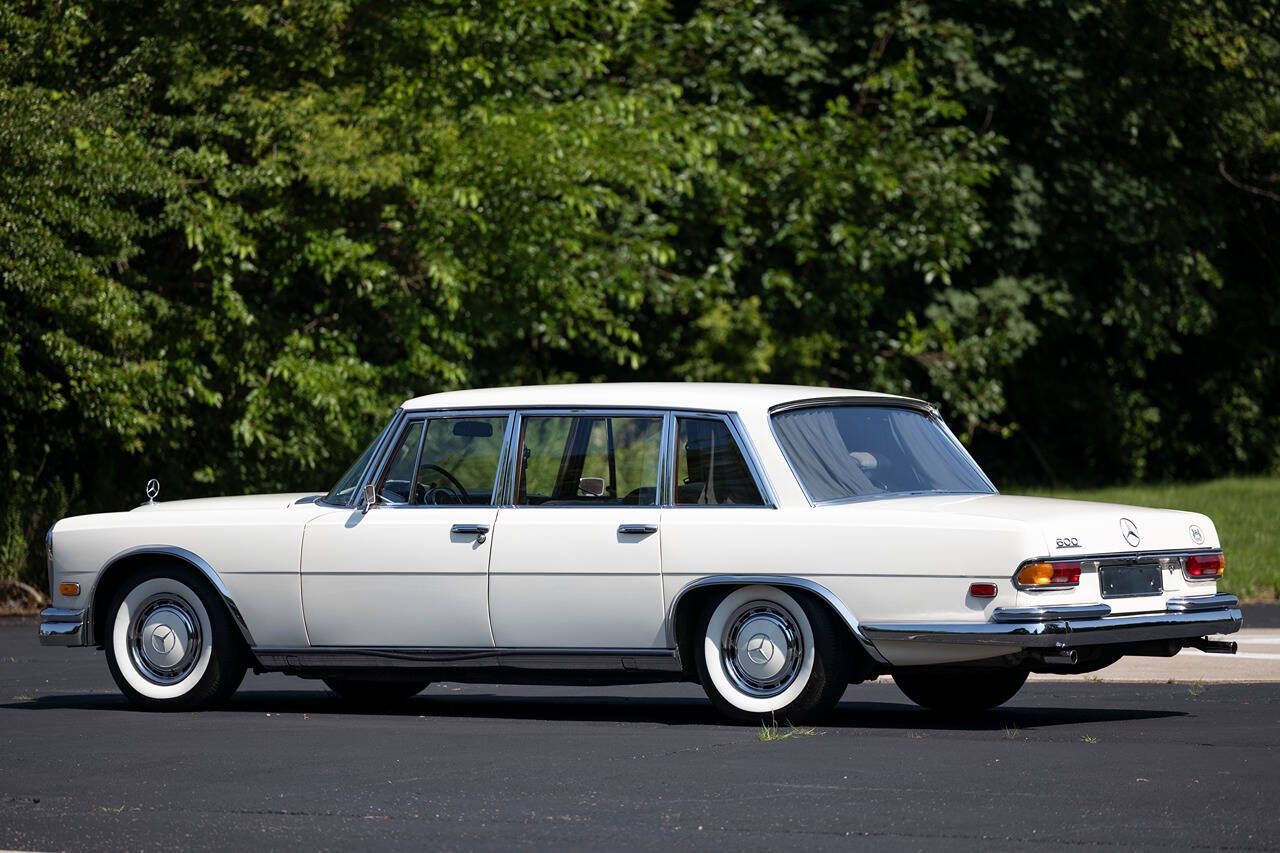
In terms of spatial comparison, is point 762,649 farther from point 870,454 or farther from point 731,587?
point 870,454

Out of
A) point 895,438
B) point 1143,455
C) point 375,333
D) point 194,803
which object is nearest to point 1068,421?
point 1143,455

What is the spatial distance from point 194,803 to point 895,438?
13.2 ft

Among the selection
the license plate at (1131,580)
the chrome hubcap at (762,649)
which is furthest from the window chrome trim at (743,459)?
the license plate at (1131,580)

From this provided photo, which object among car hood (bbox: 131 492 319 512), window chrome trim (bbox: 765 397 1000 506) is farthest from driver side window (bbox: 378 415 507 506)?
window chrome trim (bbox: 765 397 1000 506)

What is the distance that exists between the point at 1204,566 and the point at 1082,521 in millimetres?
866

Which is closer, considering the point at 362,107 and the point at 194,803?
the point at 194,803

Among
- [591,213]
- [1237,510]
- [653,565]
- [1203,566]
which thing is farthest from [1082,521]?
[1237,510]

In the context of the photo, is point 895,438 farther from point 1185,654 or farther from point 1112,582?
point 1185,654

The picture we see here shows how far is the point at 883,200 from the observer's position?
26891 millimetres

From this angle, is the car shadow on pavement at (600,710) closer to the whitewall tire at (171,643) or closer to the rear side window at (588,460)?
the whitewall tire at (171,643)

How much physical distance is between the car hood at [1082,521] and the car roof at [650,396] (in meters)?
0.66

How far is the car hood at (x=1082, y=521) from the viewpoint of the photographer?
356 inches

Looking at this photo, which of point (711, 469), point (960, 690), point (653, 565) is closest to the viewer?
point (653, 565)

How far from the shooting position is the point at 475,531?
1009cm
